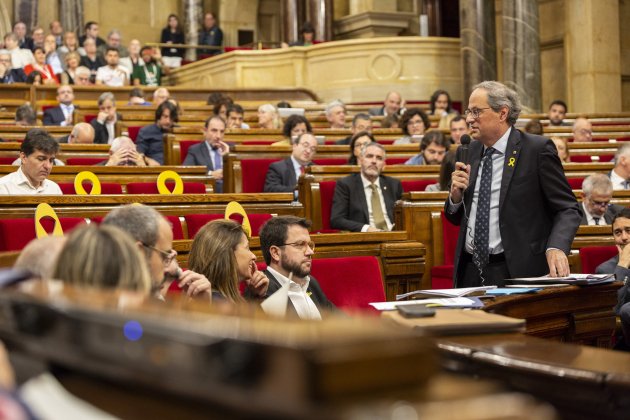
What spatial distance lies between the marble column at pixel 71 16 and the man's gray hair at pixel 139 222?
A: 589 inches

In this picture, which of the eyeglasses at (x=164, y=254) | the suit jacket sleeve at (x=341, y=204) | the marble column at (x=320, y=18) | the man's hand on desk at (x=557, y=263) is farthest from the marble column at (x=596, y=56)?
the eyeglasses at (x=164, y=254)

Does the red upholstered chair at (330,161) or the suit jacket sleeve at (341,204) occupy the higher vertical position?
the red upholstered chair at (330,161)

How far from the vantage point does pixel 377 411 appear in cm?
83

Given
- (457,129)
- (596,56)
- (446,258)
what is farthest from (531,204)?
(596,56)

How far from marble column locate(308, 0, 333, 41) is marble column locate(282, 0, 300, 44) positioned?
496 millimetres

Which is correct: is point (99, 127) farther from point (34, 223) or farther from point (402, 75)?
point (402, 75)

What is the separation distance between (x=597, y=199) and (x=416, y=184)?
1.34m

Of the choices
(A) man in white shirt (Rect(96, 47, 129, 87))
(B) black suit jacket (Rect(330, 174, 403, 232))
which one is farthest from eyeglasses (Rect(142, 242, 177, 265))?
(A) man in white shirt (Rect(96, 47, 129, 87))

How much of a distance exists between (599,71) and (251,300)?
373 inches

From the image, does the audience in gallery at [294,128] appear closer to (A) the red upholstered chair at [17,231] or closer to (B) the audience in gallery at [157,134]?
(B) the audience in gallery at [157,134]

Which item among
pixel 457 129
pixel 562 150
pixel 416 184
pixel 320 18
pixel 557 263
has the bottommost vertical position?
pixel 557 263

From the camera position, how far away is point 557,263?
314cm

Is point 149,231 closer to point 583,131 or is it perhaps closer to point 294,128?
point 294,128

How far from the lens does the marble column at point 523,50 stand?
11367 millimetres
